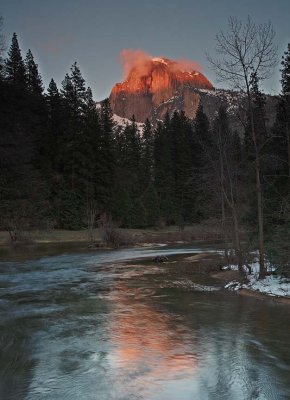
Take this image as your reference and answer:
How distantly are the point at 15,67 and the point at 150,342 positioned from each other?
6388 cm

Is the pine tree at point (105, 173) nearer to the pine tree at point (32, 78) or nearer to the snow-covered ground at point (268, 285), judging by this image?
the pine tree at point (32, 78)

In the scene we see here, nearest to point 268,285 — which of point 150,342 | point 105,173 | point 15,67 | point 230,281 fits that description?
point 230,281

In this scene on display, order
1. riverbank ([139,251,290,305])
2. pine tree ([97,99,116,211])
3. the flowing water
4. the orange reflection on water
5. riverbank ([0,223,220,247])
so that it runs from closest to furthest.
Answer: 1. the flowing water
2. the orange reflection on water
3. riverbank ([139,251,290,305])
4. riverbank ([0,223,220,247])
5. pine tree ([97,99,116,211])

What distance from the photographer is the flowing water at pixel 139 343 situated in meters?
8.23

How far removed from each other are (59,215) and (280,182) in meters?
36.6

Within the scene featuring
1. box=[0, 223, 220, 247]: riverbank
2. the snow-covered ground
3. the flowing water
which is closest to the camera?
the flowing water

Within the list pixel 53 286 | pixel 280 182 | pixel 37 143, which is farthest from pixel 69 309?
pixel 37 143

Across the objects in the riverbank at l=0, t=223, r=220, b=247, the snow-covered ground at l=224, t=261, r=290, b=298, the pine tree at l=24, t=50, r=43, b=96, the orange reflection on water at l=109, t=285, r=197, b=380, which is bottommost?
the orange reflection on water at l=109, t=285, r=197, b=380

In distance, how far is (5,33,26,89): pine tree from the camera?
207 feet

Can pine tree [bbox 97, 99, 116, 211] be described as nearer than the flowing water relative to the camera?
No

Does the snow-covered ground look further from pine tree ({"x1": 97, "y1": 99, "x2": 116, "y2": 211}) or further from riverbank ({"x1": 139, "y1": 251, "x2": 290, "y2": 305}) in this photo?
pine tree ({"x1": 97, "y1": 99, "x2": 116, "y2": 211})

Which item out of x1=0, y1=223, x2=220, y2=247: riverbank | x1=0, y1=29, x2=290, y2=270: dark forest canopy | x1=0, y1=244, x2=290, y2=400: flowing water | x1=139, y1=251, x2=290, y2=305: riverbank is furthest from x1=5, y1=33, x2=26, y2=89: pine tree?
x1=0, y1=244, x2=290, y2=400: flowing water

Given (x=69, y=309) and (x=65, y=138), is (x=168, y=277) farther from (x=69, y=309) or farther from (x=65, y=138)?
(x=65, y=138)

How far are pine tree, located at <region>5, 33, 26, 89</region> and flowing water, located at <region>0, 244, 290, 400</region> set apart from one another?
48538 millimetres
